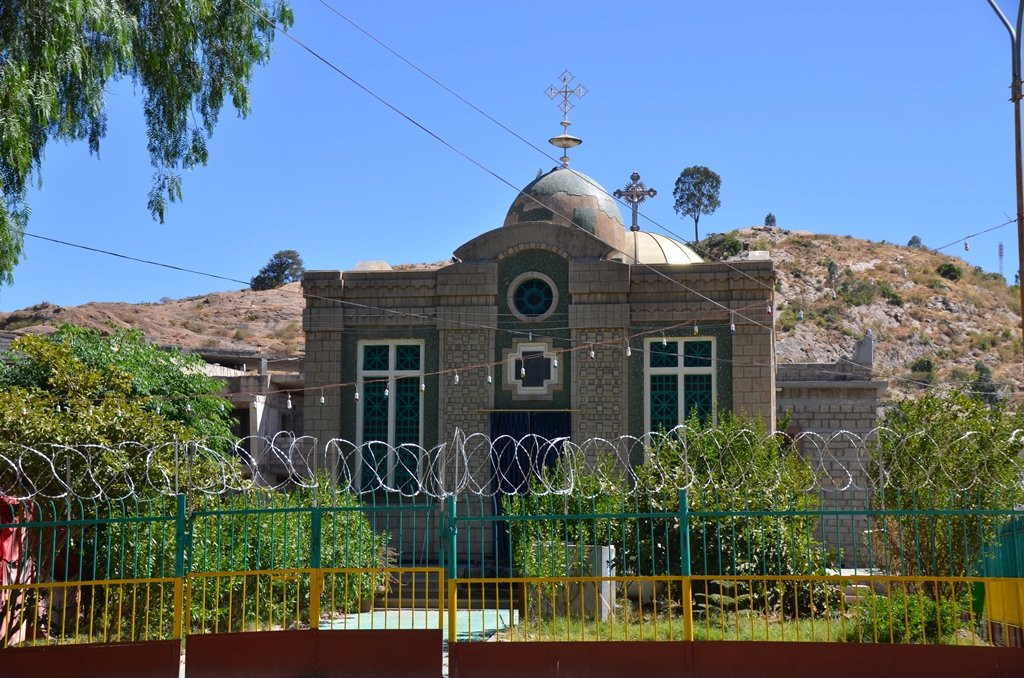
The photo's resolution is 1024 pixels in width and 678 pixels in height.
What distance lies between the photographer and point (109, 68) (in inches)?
532

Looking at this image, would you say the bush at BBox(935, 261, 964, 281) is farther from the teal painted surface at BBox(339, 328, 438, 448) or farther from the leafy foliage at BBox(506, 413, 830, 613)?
the leafy foliage at BBox(506, 413, 830, 613)

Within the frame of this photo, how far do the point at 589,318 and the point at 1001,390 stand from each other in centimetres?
3921

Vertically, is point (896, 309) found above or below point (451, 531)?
above

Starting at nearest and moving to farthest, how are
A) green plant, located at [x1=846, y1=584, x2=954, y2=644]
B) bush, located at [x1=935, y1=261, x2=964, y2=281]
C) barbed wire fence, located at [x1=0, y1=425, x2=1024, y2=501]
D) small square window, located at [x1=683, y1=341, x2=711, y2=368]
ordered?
green plant, located at [x1=846, y1=584, x2=954, y2=644] → barbed wire fence, located at [x1=0, y1=425, x2=1024, y2=501] → small square window, located at [x1=683, y1=341, x2=711, y2=368] → bush, located at [x1=935, y1=261, x2=964, y2=281]

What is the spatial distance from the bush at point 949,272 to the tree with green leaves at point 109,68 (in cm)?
6188

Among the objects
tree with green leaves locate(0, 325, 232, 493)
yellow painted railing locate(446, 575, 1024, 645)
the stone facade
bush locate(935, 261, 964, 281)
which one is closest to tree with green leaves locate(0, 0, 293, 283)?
tree with green leaves locate(0, 325, 232, 493)

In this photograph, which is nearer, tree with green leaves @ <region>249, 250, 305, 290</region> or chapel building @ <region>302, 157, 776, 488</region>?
chapel building @ <region>302, 157, 776, 488</region>

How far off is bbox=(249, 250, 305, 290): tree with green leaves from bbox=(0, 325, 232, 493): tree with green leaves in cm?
5313

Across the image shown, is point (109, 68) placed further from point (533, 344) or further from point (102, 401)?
point (533, 344)

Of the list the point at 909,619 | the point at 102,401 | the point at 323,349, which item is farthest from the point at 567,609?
the point at 323,349

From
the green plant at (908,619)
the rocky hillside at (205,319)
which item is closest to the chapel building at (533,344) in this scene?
the green plant at (908,619)

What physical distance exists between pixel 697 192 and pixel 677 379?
59.7 metres

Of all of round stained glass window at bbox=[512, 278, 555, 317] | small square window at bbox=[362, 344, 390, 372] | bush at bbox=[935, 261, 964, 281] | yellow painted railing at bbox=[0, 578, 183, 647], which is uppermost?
bush at bbox=[935, 261, 964, 281]

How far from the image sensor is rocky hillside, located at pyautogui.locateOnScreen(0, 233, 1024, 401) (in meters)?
59.2
